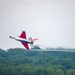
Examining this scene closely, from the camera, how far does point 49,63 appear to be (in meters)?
95.2

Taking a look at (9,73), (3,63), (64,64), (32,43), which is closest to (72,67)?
(64,64)

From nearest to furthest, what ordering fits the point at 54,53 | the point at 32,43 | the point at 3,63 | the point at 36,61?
1. the point at 32,43
2. the point at 3,63
3. the point at 36,61
4. the point at 54,53

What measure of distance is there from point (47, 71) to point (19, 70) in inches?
141

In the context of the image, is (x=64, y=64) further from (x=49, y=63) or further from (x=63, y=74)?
(x=63, y=74)

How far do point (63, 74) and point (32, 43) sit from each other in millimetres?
28362

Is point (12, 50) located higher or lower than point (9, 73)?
higher

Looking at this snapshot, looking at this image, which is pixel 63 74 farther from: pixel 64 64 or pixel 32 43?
pixel 32 43

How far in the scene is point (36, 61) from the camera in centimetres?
9969

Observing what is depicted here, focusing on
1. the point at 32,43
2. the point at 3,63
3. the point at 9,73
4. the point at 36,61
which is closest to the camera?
the point at 32,43

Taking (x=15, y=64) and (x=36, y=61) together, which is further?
(x=36, y=61)

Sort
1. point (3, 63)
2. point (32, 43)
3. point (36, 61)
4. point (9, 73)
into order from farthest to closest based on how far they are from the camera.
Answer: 1. point (36, 61)
2. point (3, 63)
3. point (9, 73)
4. point (32, 43)

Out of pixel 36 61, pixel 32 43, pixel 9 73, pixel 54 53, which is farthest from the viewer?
pixel 54 53

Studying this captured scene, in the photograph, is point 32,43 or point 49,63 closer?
point 32,43

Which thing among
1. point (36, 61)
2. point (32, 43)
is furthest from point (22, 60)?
point (32, 43)
